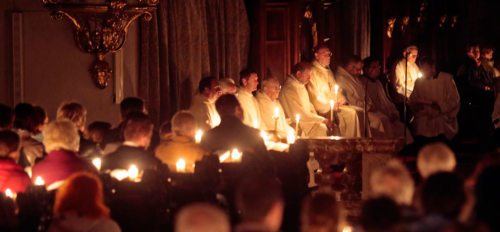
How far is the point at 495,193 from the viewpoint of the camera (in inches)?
274

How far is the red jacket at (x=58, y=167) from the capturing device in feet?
30.9

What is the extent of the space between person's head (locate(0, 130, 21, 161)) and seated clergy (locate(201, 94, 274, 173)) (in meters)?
1.88

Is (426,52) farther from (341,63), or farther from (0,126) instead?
(0,126)

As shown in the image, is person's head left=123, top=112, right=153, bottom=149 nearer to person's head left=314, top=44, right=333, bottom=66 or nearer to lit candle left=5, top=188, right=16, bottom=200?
lit candle left=5, top=188, right=16, bottom=200

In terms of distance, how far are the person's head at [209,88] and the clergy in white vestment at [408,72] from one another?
4677 millimetres

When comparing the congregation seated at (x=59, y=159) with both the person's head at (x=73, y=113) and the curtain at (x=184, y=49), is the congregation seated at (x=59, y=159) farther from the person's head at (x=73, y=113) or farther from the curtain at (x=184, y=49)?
the curtain at (x=184, y=49)

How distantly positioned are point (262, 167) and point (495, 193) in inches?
147

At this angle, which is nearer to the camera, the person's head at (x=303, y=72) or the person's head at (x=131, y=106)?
the person's head at (x=131, y=106)

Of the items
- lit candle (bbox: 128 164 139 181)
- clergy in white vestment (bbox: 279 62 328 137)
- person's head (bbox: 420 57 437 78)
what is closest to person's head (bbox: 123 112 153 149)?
lit candle (bbox: 128 164 139 181)

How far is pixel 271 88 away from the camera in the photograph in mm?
16266

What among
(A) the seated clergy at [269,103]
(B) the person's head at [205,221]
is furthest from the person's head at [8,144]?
(A) the seated clergy at [269,103]

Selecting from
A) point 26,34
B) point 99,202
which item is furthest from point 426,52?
point 99,202

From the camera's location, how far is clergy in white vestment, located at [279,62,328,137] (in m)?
16.7

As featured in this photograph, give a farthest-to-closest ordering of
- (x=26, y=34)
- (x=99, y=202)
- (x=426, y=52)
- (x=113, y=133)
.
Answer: (x=426, y=52) → (x=26, y=34) → (x=113, y=133) → (x=99, y=202)
